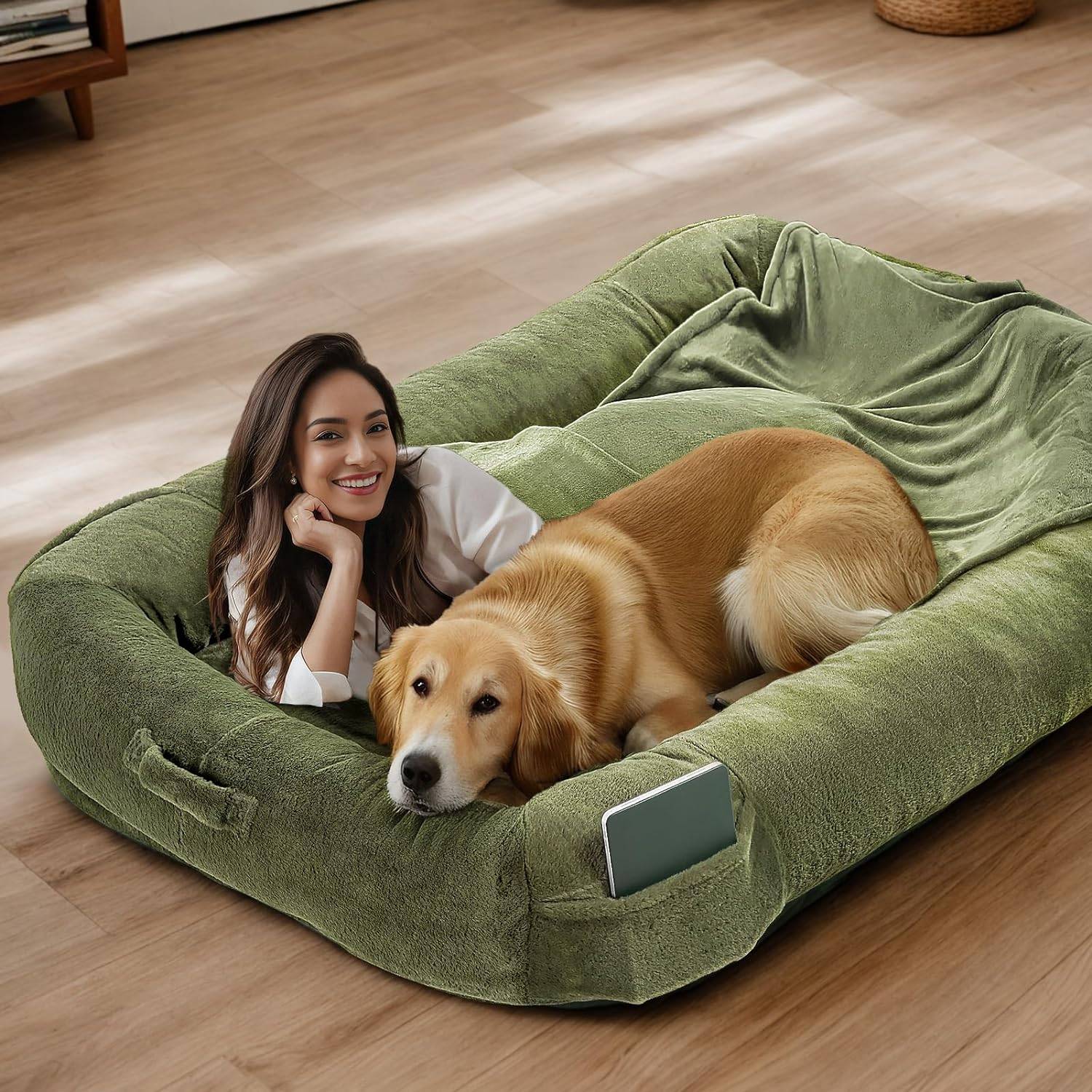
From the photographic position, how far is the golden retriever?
1827mm

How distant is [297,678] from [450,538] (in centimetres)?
29

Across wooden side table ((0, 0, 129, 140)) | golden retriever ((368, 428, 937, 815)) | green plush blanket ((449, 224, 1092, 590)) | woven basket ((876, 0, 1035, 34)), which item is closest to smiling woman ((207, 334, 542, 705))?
golden retriever ((368, 428, 937, 815))

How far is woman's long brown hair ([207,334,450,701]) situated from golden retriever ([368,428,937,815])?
0.34 feet

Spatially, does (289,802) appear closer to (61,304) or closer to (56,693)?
(56,693)

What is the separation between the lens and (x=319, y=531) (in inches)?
81.0

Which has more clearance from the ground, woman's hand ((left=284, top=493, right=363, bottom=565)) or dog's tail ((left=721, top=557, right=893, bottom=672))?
woman's hand ((left=284, top=493, right=363, bottom=565))

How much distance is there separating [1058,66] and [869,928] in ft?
12.8

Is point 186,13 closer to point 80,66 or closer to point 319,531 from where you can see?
point 80,66

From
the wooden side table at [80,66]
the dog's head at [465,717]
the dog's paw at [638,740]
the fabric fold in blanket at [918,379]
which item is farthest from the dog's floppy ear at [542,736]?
the wooden side table at [80,66]

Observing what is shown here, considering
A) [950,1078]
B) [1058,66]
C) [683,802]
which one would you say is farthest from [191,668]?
[1058,66]

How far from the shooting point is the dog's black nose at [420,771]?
1777 millimetres

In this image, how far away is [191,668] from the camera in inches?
82.0

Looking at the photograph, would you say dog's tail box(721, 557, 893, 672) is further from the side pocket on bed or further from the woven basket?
the woven basket

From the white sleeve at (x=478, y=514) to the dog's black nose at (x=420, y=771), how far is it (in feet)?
1.57
